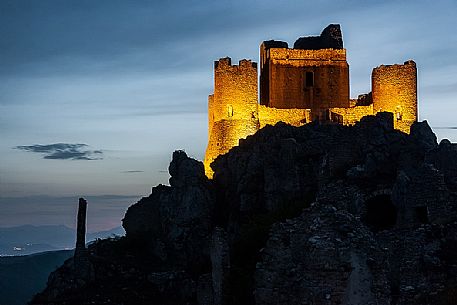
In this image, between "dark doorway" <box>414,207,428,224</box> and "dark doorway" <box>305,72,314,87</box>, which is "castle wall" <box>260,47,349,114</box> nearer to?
"dark doorway" <box>305,72,314,87</box>

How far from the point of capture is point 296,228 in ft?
41.4

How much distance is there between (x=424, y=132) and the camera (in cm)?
4219

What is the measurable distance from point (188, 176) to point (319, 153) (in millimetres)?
10271

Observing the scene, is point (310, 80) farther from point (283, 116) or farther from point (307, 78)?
point (283, 116)

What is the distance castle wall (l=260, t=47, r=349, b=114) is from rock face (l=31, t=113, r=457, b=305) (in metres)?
6.16

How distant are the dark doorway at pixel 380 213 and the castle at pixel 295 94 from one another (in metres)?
17.2

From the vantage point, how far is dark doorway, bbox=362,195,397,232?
28723 mm

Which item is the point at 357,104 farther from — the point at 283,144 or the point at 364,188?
the point at 364,188

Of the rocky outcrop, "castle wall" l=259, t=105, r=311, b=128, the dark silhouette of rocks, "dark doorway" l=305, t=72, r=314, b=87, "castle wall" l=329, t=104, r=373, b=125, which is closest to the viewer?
the rocky outcrop

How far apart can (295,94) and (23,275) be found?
9484cm

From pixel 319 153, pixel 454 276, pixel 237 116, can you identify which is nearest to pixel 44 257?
pixel 237 116

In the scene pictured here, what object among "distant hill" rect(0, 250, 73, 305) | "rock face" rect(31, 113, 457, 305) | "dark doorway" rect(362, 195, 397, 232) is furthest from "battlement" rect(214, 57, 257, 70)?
"distant hill" rect(0, 250, 73, 305)

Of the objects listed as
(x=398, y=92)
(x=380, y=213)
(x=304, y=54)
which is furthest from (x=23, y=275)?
(x=380, y=213)

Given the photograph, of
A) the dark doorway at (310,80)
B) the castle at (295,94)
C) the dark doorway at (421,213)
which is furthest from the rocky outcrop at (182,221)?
the dark doorway at (421,213)
